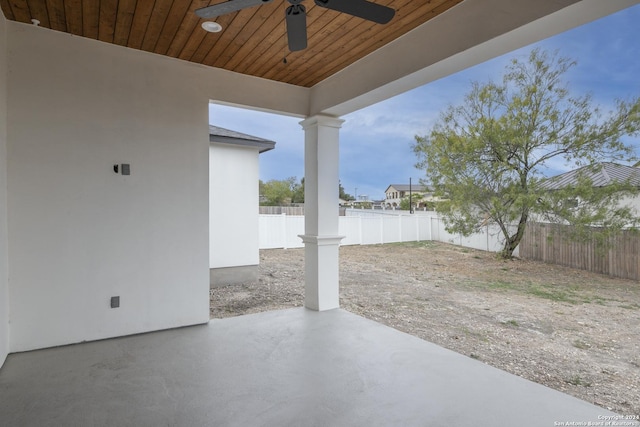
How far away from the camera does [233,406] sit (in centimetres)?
200

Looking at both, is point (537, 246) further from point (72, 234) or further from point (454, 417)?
point (72, 234)

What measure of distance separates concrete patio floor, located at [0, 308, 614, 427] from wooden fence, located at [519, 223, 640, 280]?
4.52 meters

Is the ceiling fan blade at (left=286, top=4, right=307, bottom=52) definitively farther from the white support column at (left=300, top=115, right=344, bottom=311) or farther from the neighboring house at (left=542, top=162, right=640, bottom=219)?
the neighboring house at (left=542, top=162, right=640, bottom=219)

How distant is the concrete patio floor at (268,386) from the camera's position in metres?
1.89

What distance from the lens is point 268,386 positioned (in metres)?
2.24

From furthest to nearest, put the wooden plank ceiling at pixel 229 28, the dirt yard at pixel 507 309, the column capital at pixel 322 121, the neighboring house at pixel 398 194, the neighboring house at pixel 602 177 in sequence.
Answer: the neighboring house at pixel 398 194 < the neighboring house at pixel 602 177 < the column capital at pixel 322 121 < the dirt yard at pixel 507 309 < the wooden plank ceiling at pixel 229 28

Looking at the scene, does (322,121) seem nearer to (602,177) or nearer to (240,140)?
(240,140)

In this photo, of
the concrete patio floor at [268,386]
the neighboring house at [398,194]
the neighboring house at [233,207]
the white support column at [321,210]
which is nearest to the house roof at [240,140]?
the neighboring house at [233,207]

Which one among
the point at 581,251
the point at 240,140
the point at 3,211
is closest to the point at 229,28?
the point at 3,211

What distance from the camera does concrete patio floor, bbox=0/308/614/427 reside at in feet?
6.19

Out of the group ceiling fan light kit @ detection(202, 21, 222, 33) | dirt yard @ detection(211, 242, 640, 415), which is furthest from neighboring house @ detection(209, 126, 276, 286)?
ceiling fan light kit @ detection(202, 21, 222, 33)

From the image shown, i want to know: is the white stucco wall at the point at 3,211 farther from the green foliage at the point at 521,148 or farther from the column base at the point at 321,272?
the green foliage at the point at 521,148

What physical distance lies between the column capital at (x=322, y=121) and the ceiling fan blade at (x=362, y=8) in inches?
82.0

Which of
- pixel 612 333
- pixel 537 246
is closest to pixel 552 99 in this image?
pixel 537 246
